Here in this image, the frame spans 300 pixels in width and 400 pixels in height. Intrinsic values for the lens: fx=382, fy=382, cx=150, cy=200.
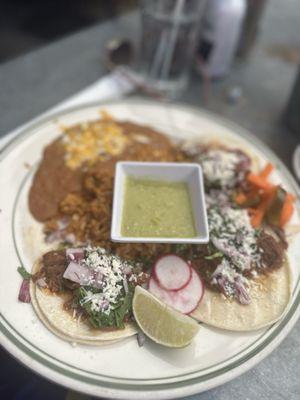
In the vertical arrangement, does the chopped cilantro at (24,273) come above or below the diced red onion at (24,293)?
above

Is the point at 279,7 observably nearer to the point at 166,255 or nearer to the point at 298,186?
the point at 298,186

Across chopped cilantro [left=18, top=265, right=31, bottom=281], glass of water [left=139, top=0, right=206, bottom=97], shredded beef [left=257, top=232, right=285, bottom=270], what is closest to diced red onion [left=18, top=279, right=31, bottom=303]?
chopped cilantro [left=18, top=265, right=31, bottom=281]

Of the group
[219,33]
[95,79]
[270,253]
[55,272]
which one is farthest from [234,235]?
[95,79]

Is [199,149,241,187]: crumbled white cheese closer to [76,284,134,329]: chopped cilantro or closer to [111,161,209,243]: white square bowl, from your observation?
[111,161,209,243]: white square bowl

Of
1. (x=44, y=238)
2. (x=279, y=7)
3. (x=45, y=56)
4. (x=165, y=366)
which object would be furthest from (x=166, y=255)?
(x=279, y=7)

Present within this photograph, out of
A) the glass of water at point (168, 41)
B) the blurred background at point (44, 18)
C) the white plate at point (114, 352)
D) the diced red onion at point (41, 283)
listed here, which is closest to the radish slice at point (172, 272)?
the white plate at point (114, 352)

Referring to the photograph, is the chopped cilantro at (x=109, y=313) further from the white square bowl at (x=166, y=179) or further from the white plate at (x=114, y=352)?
the white square bowl at (x=166, y=179)
